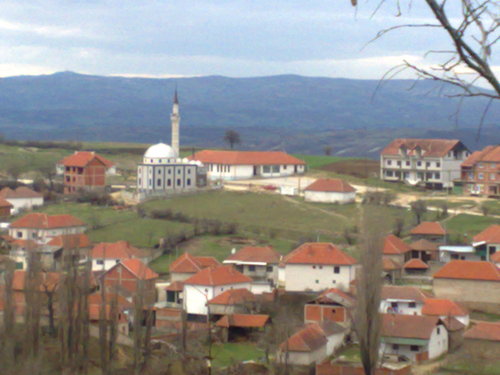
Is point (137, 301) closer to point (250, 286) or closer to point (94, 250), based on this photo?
point (250, 286)

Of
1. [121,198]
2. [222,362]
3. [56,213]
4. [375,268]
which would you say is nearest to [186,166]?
[121,198]

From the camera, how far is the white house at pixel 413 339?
25.5 metres

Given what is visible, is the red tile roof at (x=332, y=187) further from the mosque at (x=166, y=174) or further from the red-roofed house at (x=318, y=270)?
the red-roofed house at (x=318, y=270)

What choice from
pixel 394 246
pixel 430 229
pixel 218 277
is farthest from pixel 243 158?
pixel 218 277

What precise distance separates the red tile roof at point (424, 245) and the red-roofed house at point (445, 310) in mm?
8056

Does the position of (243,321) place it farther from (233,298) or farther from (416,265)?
(416,265)

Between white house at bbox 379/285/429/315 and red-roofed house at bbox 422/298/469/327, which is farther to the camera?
white house at bbox 379/285/429/315

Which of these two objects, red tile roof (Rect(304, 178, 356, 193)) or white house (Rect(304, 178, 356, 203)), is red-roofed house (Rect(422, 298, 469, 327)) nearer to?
white house (Rect(304, 178, 356, 203))

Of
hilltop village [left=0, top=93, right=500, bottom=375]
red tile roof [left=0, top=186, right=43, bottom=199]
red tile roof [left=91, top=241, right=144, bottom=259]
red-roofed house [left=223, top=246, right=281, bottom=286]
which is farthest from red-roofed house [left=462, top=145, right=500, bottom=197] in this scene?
red tile roof [left=0, top=186, right=43, bottom=199]

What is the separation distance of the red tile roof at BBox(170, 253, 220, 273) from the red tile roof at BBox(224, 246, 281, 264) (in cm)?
88

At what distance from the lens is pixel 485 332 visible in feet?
84.1

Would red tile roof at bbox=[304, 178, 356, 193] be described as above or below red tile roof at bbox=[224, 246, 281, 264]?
above

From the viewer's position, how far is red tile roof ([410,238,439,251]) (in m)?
37.6

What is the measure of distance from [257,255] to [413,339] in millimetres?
11486
